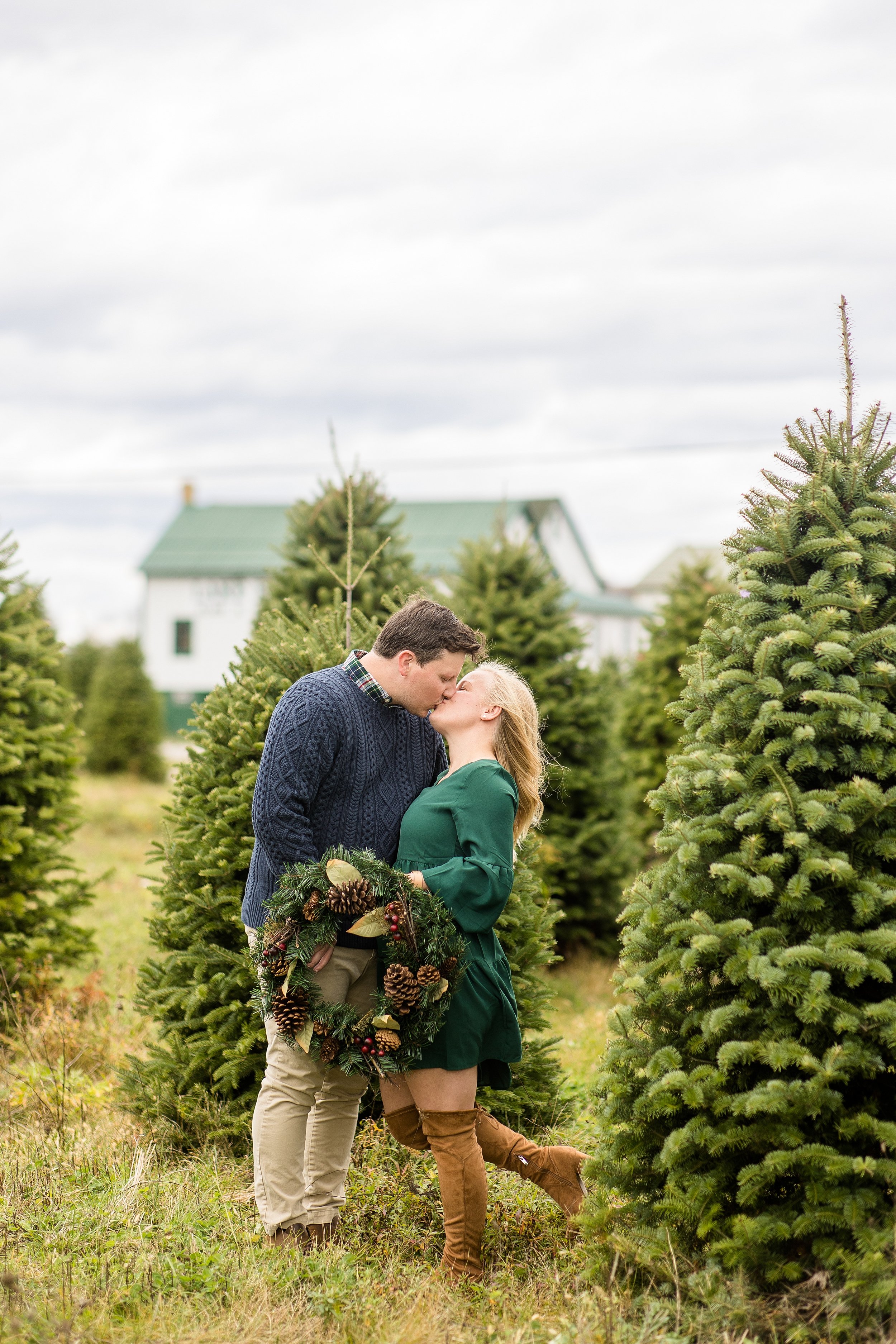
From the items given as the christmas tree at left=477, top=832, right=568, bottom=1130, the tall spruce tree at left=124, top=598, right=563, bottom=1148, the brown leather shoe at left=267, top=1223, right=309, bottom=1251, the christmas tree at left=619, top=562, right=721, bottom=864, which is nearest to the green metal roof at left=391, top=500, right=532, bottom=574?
the christmas tree at left=619, top=562, right=721, bottom=864

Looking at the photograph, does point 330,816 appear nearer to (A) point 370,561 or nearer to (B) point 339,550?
(A) point 370,561

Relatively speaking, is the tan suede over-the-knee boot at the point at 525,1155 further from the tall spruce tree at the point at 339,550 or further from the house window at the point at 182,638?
the house window at the point at 182,638

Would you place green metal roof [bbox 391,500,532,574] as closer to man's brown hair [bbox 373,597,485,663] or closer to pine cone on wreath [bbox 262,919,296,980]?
man's brown hair [bbox 373,597,485,663]

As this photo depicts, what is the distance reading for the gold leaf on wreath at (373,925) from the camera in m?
3.38

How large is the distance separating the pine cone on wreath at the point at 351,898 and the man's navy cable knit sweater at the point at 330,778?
17cm

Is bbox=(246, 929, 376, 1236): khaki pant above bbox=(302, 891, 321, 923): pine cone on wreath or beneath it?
beneath

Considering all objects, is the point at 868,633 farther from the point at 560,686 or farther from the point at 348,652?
A: the point at 560,686

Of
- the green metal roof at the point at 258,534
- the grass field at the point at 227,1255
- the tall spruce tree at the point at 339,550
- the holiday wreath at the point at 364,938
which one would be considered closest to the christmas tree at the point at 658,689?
the tall spruce tree at the point at 339,550

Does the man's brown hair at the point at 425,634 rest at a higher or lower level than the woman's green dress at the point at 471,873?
higher

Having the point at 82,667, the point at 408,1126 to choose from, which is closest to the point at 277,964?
the point at 408,1126

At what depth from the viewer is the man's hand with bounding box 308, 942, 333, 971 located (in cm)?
347

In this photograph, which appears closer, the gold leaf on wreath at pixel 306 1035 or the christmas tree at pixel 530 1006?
the gold leaf on wreath at pixel 306 1035

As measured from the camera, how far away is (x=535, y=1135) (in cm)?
468

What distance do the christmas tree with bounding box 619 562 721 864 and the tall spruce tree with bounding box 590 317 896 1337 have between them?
7323mm
